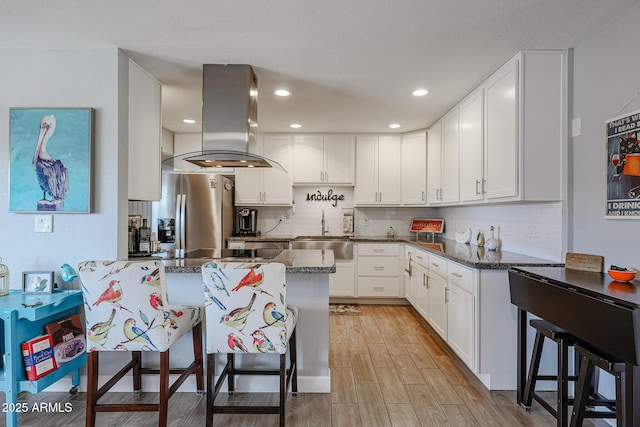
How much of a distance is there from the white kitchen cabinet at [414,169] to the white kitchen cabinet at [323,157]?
733 mm

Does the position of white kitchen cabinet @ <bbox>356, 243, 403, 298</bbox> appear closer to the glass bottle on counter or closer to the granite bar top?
the granite bar top

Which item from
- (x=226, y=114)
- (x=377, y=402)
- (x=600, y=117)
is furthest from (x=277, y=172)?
(x=600, y=117)

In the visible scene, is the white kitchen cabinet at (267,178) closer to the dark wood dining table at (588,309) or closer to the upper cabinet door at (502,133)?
the upper cabinet door at (502,133)

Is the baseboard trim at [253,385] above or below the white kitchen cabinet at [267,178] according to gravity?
below

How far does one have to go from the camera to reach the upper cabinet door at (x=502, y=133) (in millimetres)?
2520

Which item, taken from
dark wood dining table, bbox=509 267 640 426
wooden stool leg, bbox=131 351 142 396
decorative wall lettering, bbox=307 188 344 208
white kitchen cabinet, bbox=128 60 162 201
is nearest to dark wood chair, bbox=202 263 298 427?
wooden stool leg, bbox=131 351 142 396

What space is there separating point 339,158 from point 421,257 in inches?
72.1

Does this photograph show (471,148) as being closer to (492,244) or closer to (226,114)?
(492,244)

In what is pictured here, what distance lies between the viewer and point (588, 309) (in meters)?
1.61

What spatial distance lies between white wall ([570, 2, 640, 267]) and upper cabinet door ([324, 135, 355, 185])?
284cm

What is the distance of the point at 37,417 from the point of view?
2.14m

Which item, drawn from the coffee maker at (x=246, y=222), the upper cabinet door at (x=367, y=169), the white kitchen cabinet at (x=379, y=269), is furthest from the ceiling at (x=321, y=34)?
the white kitchen cabinet at (x=379, y=269)

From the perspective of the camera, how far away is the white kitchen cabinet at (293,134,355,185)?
193 inches

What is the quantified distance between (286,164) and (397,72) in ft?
7.87
